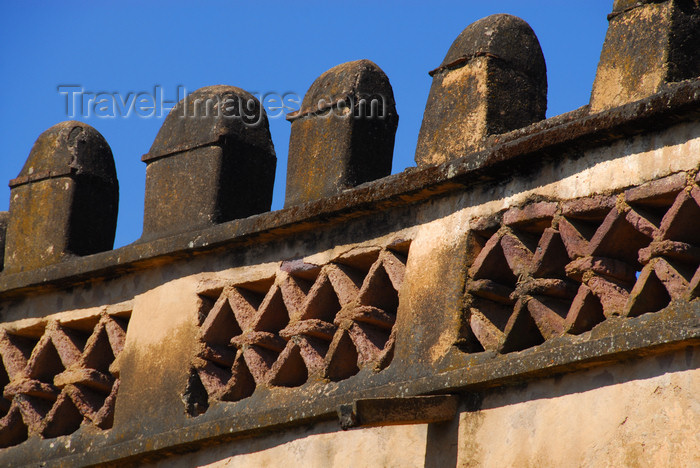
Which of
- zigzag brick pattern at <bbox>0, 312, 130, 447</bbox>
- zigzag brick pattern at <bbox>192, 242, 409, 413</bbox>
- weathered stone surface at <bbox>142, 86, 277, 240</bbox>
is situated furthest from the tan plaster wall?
zigzag brick pattern at <bbox>0, 312, 130, 447</bbox>

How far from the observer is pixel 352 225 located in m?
5.82

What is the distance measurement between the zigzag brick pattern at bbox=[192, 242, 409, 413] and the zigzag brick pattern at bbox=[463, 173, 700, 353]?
1.66 feet

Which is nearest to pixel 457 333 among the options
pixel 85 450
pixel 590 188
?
pixel 590 188

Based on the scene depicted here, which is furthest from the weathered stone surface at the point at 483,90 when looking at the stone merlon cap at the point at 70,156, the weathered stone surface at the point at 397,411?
the stone merlon cap at the point at 70,156

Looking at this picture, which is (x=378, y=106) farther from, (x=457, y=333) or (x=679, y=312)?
(x=679, y=312)

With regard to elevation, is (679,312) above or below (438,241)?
below

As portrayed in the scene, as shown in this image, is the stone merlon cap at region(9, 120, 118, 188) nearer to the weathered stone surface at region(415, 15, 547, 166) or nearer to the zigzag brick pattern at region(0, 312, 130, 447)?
the zigzag brick pattern at region(0, 312, 130, 447)

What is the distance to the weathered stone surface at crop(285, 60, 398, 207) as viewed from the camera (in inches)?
236

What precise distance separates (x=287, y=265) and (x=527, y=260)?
136 cm

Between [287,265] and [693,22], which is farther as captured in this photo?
[287,265]

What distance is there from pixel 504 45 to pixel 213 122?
167 centimetres

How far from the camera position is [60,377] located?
6727 millimetres

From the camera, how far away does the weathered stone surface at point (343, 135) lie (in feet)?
19.7

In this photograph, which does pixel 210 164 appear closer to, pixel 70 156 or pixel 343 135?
pixel 343 135
